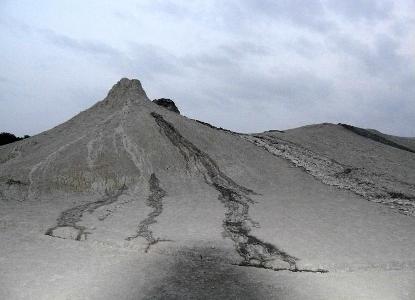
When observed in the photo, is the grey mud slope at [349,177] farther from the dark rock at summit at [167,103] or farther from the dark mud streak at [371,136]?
the dark mud streak at [371,136]

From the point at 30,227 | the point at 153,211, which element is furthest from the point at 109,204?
the point at 30,227

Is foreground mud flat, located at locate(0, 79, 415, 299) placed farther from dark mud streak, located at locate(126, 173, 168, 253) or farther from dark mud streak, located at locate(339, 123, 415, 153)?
dark mud streak, located at locate(339, 123, 415, 153)

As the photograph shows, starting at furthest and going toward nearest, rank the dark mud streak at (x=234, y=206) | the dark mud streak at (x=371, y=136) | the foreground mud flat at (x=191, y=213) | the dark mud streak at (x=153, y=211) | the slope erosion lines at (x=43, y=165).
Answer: the dark mud streak at (x=371, y=136) < the slope erosion lines at (x=43, y=165) < the dark mud streak at (x=153, y=211) < the dark mud streak at (x=234, y=206) < the foreground mud flat at (x=191, y=213)

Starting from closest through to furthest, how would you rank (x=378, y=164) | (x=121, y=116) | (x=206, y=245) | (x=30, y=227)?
(x=206, y=245) < (x=30, y=227) < (x=121, y=116) < (x=378, y=164)

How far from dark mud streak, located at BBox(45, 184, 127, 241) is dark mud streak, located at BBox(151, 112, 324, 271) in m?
3.49

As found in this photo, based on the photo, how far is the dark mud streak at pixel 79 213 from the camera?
12.4m

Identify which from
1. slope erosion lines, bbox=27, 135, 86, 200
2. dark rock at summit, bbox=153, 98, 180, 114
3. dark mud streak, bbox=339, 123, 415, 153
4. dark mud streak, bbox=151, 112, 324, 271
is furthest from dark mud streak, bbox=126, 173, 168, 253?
dark mud streak, bbox=339, 123, 415, 153

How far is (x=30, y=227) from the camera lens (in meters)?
12.6

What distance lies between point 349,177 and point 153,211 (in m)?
A: 9.82

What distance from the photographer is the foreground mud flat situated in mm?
9805

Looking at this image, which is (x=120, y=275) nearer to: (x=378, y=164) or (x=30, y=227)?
(x=30, y=227)

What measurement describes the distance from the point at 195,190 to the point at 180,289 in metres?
7.44

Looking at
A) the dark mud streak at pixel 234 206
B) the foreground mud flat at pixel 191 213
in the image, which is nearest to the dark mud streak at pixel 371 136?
the foreground mud flat at pixel 191 213

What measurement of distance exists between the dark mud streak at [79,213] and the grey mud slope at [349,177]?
8661mm
